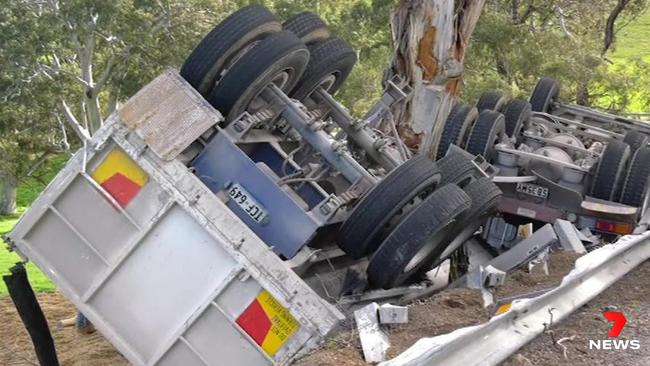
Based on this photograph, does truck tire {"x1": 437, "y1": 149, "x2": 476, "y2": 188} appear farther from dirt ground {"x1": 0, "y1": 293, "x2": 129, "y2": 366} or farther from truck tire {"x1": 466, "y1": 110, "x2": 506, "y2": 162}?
dirt ground {"x1": 0, "y1": 293, "x2": 129, "y2": 366}

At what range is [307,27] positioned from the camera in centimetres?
685

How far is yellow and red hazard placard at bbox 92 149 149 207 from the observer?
5156 millimetres

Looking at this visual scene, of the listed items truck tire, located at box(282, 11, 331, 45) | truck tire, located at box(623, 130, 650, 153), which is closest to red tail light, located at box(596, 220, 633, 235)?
truck tire, located at box(623, 130, 650, 153)

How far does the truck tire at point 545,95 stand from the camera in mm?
10867

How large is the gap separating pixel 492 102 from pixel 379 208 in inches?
189

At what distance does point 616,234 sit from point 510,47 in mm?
15454

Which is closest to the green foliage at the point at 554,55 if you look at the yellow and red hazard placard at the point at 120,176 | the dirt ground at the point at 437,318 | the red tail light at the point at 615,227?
the red tail light at the point at 615,227

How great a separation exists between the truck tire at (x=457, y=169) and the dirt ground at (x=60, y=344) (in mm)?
3831

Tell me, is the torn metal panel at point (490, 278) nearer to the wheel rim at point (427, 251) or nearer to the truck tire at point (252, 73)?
the wheel rim at point (427, 251)

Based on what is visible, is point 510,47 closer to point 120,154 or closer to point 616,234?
point 616,234

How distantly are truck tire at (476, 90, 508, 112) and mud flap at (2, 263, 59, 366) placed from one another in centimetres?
548

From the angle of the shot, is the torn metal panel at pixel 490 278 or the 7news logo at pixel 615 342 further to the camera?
the torn metal panel at pixel 490 278

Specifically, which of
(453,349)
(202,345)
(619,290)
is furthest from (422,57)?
(453,349)

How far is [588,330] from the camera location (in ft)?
14.5
